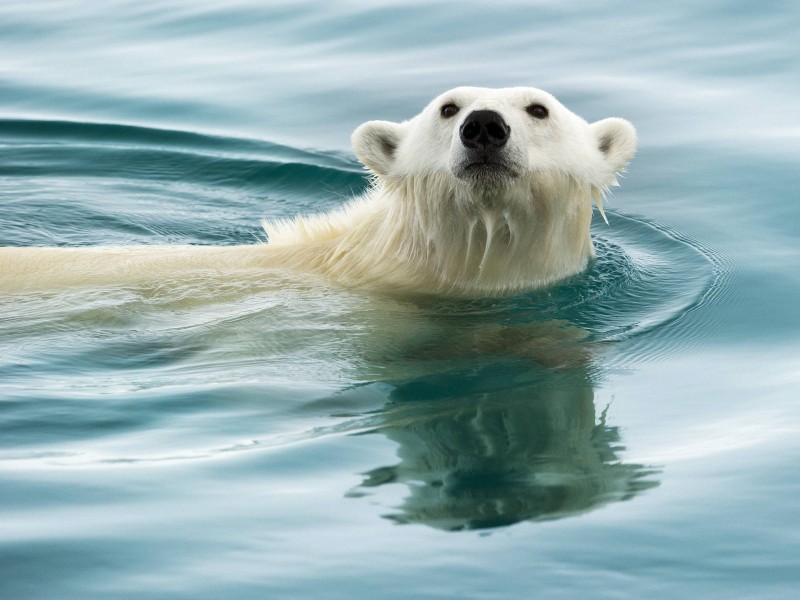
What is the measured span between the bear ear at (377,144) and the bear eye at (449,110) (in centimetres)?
45

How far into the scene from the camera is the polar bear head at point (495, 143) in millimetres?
6410

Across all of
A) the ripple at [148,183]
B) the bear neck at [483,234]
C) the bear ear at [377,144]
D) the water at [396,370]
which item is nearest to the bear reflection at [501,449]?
the water at [396,370]

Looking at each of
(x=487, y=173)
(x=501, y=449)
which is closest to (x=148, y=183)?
(x=487, y=173)

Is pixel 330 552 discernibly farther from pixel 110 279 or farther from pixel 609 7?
pixel 609 7

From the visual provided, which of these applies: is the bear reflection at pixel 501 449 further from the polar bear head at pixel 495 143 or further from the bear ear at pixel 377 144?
the bear ear at pixel 377 144

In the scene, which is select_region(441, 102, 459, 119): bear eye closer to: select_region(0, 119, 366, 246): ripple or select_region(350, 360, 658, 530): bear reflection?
select_region(350, 360, 658, 530): bear reflection

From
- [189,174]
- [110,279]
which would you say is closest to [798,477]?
[110,279]

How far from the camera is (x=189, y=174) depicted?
1098 cm

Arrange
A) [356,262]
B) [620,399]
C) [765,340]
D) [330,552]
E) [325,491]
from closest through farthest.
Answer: [330,552] < [325,491] < [620,399] < [765,340] < [356,262]

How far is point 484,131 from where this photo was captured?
249 inches

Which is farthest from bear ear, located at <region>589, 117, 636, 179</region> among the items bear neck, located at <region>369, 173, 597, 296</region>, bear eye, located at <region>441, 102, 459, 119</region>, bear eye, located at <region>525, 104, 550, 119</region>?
bear eye, located at <region>441, 102, 459, 119</region>

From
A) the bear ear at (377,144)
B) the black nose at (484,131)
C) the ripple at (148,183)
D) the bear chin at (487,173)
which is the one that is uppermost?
the ripple at (148,183)

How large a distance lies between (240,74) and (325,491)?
878 cm

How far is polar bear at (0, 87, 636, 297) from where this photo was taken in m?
6.59
